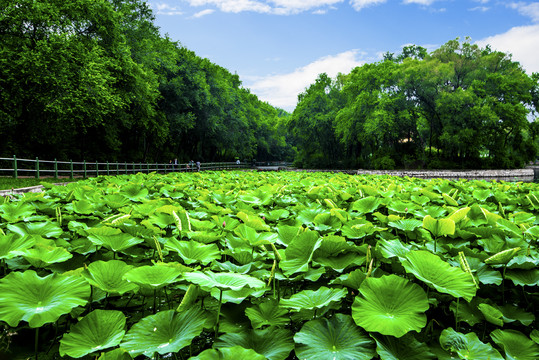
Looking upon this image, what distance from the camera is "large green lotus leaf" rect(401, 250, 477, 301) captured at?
2.88 feet

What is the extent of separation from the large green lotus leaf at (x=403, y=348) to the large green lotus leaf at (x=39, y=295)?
31.6 inches

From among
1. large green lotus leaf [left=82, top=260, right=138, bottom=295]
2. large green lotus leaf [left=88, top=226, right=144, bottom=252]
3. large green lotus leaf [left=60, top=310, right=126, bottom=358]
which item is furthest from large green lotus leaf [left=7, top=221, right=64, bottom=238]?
large green lotus leaf [left=60, top=310, right=126, bottom=358]

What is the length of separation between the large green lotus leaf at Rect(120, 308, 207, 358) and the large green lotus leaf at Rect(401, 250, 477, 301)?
63 cm

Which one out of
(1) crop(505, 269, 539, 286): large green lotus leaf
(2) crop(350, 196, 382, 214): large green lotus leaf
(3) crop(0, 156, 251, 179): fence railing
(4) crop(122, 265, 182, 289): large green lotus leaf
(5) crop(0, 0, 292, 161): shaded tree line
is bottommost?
(3) crop(0, 156, 251, 179): fence railing

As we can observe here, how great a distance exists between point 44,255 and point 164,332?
0.61 m

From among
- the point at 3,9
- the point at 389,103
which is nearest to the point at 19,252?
the point at 3,9

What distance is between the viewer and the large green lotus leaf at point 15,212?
1910 mm

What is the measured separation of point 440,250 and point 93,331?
1.33 meters

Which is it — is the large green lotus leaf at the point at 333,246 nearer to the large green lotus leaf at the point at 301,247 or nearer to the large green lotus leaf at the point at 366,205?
the large green lotus leaf at the point at 301,247

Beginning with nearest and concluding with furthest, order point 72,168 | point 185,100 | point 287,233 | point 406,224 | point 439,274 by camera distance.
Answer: point 439,274, point 287,233, point 406,224, point 72,168, point 185,100

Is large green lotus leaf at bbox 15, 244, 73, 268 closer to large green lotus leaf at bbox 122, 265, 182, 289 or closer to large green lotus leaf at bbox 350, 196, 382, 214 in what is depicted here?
large green lotus leaf at bbox 122, 265, 182, 289

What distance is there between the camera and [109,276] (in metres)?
1.01

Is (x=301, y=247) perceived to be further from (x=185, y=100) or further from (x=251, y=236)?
(x=185, y=100)

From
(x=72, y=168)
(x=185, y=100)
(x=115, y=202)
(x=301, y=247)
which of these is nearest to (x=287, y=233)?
(x=301, y=247)
